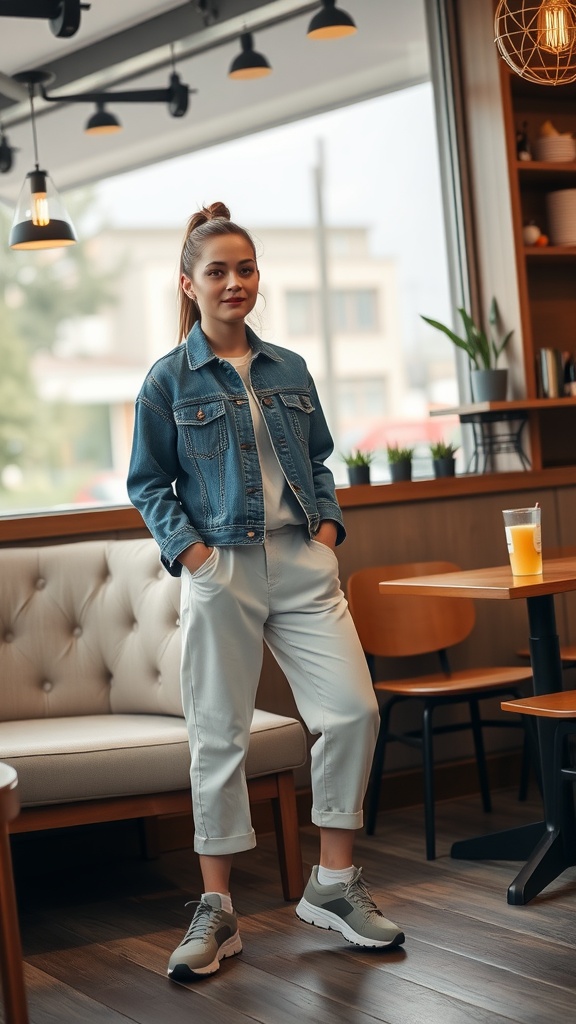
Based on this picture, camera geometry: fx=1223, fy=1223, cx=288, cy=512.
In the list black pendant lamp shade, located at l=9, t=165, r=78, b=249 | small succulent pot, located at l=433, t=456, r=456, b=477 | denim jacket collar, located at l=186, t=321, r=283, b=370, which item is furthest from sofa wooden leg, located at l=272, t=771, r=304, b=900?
black pendant lamp shade, located at l=9, t=165, r=78, b=249

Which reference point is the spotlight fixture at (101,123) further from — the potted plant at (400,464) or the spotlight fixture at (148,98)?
the potted plant at (400,464)

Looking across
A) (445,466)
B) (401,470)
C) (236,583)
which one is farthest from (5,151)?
(236,583)

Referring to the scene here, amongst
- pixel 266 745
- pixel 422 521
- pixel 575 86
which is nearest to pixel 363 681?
pixel 266 745

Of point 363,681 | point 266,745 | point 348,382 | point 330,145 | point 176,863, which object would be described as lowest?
point 176,863

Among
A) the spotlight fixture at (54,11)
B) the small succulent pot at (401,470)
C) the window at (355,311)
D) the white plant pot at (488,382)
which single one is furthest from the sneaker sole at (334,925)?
the spotlight fixture at (54,11)

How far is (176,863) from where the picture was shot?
3.31 metres

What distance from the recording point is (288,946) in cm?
256

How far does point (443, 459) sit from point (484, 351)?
389mm

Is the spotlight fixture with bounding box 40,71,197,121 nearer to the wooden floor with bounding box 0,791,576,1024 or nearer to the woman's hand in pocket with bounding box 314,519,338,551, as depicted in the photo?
the woman's hand in pocket with bounding box 314,519,338,551

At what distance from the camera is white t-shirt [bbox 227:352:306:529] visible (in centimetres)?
249

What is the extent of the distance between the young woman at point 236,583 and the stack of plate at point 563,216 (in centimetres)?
196

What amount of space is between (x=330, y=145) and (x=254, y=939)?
107 inches

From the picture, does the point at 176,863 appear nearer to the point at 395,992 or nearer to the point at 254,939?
the point at 254,939

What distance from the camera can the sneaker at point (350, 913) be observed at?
2.48 meters
